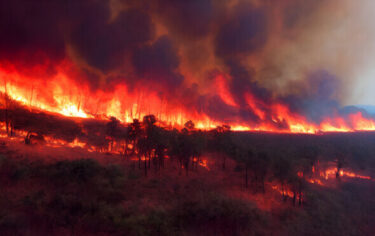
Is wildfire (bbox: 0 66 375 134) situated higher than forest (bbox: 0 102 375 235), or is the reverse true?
wildfire (bbox: 0 66 375 134)

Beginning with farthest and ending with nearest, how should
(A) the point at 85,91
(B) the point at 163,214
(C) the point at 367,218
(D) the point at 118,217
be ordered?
(A) the point at 85,91, (C) the point at 367,218, (B) the point at 163,214, (D) the point at 118,217

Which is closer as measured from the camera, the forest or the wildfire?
the forest

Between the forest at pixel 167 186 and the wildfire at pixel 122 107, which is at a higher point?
the wildfire at pixel 122 107

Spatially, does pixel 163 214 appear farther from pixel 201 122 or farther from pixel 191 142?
pixel 201 122

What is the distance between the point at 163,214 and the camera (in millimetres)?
18953

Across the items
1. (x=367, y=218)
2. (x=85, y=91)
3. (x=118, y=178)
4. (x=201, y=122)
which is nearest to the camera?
(x=118, y=178)

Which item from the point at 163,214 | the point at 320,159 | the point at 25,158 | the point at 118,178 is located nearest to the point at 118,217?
the point at 163,214

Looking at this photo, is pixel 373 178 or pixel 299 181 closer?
pixel 299 181

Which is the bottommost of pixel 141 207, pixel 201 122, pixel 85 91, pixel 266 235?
pixel 266 235

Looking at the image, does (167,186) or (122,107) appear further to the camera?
(122,107)

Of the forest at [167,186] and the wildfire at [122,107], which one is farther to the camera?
the wildfire at [122,107]

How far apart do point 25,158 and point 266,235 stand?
102 ft

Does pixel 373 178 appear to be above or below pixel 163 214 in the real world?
above

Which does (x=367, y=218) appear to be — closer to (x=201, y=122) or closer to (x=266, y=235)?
(x=266, y=235)
